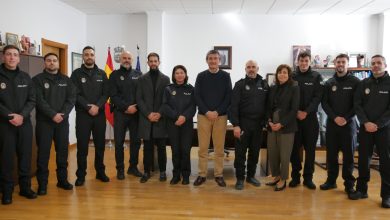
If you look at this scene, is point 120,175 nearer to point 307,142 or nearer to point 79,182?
point 79,182

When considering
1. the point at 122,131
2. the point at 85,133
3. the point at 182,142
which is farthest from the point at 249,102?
the point at 85,133

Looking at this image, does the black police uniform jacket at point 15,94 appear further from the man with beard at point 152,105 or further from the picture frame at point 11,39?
the picture frame at point 11,39

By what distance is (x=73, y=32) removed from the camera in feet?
22.0

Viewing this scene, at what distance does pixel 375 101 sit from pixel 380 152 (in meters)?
0.50

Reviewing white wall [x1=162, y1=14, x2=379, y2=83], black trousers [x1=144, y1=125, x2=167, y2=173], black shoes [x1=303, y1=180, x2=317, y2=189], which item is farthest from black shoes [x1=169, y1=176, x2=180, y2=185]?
white wall [x1=162, y1=14, x2=379, y2=83]

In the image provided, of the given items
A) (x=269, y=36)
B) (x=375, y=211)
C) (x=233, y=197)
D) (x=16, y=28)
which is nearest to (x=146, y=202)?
(x=233, y=197)

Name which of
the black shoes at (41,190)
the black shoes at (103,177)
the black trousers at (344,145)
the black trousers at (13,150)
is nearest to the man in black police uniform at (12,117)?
the black trousers at (13,150)

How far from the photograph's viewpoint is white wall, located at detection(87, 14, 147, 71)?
7145 millimetres

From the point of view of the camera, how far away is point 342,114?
3.65 meters

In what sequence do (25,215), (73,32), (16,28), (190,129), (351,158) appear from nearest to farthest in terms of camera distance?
(25,215) → (351,158) → (190,129) → (16,28) → (73,32)

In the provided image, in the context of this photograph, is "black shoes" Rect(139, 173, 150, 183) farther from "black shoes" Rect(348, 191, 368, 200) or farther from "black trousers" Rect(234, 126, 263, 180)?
"black shoes" Rect(348, 191, 368, 200)

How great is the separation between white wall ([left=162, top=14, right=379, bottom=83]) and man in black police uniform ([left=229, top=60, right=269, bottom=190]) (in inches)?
132

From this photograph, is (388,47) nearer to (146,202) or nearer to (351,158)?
(351,158)

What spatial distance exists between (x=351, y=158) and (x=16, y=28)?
4.77 meters
